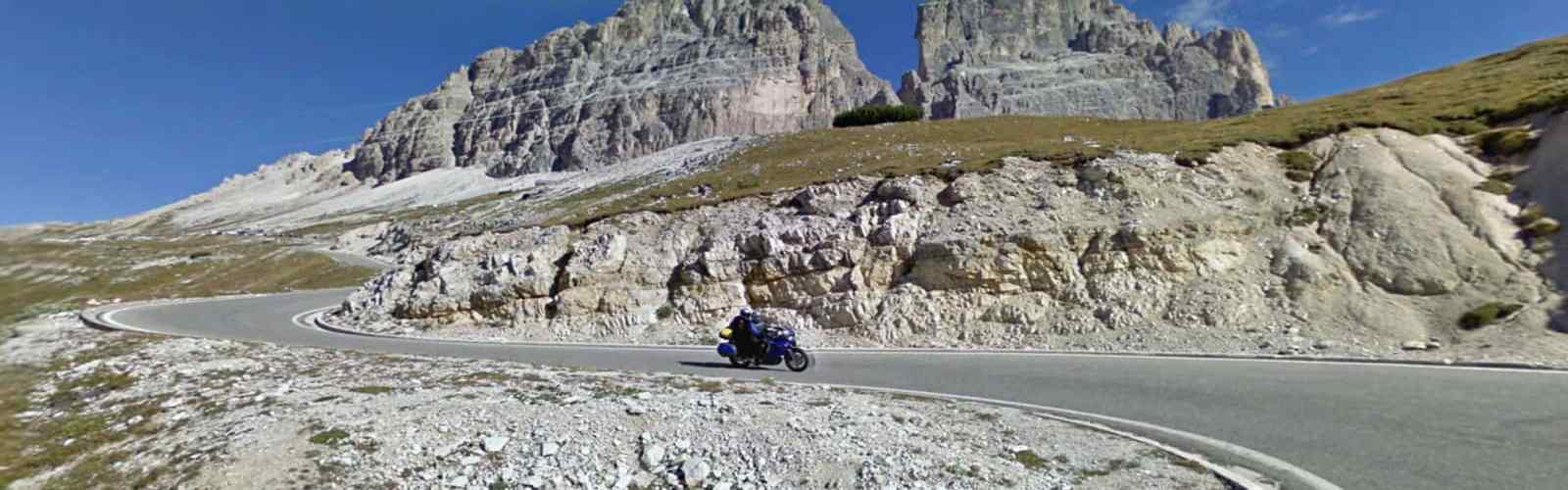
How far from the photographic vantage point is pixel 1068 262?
64.6 ft

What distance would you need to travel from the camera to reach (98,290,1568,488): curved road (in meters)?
6.70

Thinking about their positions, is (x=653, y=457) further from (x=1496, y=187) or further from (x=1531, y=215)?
(x=1496, y=187)

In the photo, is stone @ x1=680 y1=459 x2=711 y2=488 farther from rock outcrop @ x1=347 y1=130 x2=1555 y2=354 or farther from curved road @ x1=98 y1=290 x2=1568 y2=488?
rock outcrop @ x1=347 y1=130 x2=1555 y2=354

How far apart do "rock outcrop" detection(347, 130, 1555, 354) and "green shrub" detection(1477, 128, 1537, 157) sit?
0.66 m

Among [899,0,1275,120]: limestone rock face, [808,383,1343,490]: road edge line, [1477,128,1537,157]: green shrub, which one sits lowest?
[808,383,1343,490]: road edge line

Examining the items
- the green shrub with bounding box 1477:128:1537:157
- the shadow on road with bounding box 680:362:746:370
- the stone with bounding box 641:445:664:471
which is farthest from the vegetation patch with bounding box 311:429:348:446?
the green shrub with bounding box 1477:128:1537:157

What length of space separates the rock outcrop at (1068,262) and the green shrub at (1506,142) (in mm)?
657

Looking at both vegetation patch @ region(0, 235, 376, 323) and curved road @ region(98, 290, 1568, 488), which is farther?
vegetation patch @ region(0, 235, 376, 323)

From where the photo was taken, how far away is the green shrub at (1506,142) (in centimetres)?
1927

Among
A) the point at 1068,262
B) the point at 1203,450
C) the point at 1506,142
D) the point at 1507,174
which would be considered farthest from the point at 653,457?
the point at 1506,142

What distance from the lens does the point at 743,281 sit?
2427cm

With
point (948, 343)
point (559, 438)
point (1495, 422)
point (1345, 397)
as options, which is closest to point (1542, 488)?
point (1495, 422)

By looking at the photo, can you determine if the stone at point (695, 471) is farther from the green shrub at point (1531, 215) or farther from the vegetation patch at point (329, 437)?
the green shrub at point (1531, 215)

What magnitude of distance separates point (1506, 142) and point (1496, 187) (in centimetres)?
268
